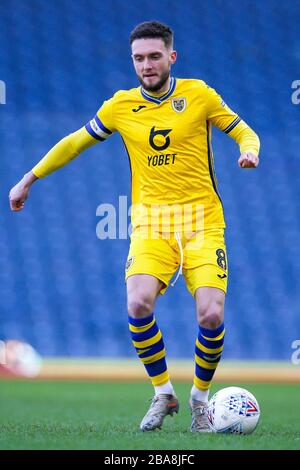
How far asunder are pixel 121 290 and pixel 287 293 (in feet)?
6.01

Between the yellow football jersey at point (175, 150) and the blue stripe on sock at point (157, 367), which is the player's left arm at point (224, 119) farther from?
the blue stripe on sock at point (157, 367)

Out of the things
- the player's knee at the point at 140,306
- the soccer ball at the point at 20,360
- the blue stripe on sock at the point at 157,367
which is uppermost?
the soccer ball at the point at 20,360

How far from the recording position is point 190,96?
4977 millimetres

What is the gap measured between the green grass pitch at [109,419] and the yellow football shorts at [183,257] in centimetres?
77

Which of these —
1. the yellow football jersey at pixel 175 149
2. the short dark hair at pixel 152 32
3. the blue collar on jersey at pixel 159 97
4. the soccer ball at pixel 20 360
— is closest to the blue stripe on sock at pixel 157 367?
the yellow football jersey at pixel 175 149

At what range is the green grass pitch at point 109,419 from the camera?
4.14m

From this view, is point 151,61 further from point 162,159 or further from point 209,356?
point 209,356

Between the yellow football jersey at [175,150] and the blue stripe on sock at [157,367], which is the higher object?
the yellow football jersey at [175,150]

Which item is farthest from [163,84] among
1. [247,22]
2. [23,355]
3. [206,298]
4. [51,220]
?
[247,22]

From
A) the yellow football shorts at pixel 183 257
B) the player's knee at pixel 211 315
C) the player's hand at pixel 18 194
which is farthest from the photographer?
the player's hand at pixel 18 194

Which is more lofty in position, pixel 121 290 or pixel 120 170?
pixel 120 170

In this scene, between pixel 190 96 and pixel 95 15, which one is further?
pixel 95 15

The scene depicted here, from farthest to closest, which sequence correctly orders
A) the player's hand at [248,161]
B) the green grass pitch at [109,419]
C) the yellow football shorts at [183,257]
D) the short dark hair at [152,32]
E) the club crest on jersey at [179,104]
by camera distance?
the club crest on jersey at [179,104] → the short dark hair at [152,32] → the yellow football shorts at [183,257] → the player's hand at [248,161] → the green grass pitch at [109,419]
